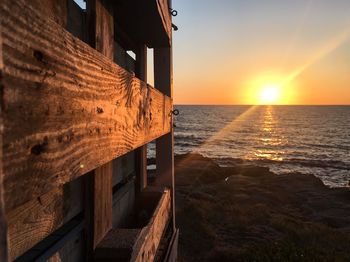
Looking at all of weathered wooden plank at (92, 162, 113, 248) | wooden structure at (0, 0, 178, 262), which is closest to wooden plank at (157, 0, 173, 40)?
wooden structure at (0, 0, 178, 262)

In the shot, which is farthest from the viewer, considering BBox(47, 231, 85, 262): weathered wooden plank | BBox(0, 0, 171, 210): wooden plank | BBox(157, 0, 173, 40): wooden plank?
BBox(157, 0, 173, 40): wooden plank

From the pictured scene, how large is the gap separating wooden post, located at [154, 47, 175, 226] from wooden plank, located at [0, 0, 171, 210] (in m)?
2.76

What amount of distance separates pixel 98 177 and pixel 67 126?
1080mm

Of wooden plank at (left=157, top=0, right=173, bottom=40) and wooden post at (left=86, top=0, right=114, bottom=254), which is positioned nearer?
wooden post at (left=86, top=0, right=114, bottom=254)

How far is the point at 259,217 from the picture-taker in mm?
15008

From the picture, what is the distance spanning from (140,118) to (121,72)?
47cm

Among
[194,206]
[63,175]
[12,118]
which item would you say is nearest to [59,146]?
[63,175]

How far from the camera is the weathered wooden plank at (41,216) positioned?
1239 millimetres

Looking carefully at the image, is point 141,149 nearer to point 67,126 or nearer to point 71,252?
point 71,252

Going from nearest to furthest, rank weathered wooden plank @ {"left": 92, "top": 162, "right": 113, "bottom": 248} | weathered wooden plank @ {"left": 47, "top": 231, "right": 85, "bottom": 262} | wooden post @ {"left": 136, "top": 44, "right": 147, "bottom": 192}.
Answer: weathered wooden plank @ {"left": 47, "top": 231, "right": 85, "bottom": 262} → weathered wooden plank @ {"left": 92, "top": 162, "right": 113, "bottom": 248} → wooden post @ {"left": 136, "top": 44, "right": 147, "bottom": 192}

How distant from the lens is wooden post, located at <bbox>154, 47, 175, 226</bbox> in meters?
3.98

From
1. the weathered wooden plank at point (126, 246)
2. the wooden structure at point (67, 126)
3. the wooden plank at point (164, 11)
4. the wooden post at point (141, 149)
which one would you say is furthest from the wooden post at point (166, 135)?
the weathered wooden plank at point (126, 246)

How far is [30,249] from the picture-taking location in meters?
1.43

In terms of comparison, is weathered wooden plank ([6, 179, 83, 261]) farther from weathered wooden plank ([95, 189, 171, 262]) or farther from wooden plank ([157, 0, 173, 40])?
wooden plank ([157, 0, 173, 40])
